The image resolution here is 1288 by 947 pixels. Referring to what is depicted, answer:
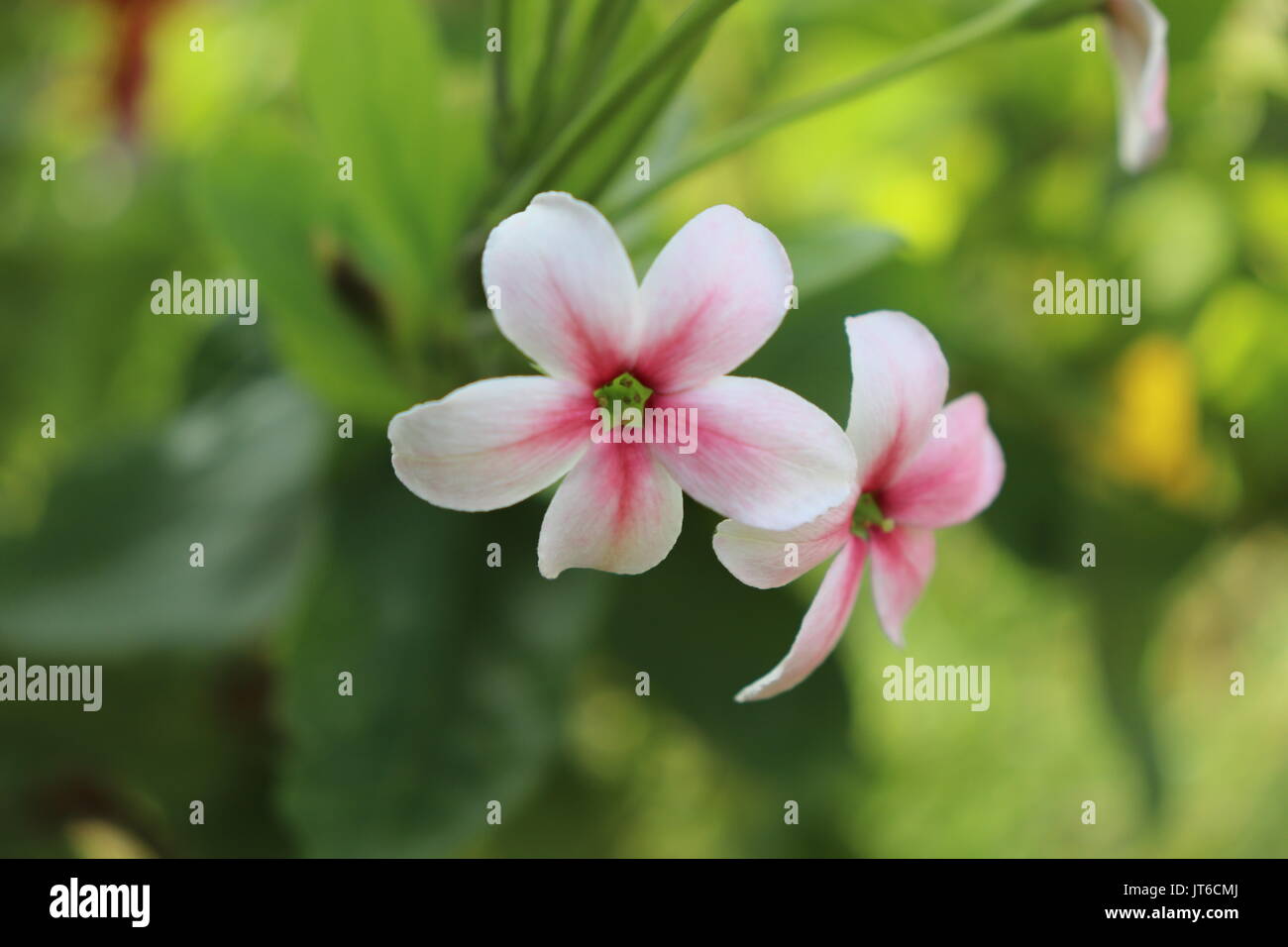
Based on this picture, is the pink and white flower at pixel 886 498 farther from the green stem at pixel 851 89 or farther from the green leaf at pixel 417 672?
the green leaf at pixel 417 672

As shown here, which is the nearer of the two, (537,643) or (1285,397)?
(537,643)

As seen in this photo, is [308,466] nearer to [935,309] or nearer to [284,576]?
[284,576]

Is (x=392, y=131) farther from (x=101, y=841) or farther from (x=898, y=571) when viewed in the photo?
(x=101, y=841)

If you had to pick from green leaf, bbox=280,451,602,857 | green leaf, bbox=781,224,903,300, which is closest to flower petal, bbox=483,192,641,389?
green leaf, bbox=781,224,903,300

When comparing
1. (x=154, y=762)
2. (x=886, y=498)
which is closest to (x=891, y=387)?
(x=886, y=498)

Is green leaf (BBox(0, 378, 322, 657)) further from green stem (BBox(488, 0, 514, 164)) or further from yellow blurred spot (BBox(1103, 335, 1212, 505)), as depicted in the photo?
yellow blurred spot (BBox(1103, 335, 1212, 505))
